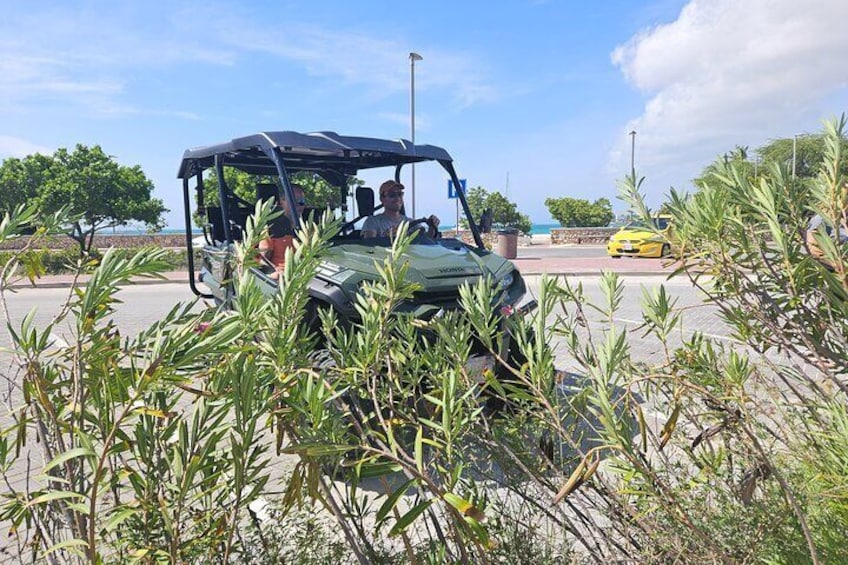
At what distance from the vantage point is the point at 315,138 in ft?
17.4

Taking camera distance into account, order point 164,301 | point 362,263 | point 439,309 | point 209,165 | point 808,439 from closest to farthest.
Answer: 1. point 808,439
2. point 439,309
3. point 362,263
4. point 209,165
5. point 164,301

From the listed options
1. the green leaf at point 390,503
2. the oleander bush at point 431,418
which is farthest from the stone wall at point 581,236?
the green leaf at point 390,503

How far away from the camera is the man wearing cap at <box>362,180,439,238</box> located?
17.9ft

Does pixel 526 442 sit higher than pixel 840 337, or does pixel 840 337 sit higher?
pixel 840 337

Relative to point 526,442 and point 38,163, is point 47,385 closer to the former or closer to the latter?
point 526,442

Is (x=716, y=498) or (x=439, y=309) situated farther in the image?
(x=439, y=309)

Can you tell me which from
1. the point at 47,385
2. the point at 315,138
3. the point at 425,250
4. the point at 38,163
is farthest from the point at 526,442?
the point at 38,163

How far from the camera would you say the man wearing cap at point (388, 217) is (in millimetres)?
5461

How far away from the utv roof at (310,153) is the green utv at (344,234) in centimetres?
1

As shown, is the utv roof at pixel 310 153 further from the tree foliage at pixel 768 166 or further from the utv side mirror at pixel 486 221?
the tree foliage at pixel 768 166

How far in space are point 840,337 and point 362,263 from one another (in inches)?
128

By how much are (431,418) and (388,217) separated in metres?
4.43

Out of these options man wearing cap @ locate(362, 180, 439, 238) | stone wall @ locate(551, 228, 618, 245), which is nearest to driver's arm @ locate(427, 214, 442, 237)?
man wearing cap @ locate(362, 180, 439, 238)

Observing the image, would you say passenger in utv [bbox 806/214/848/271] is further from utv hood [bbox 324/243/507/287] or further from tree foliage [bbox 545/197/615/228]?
tree foliage [bbox 545/197/615/228]
